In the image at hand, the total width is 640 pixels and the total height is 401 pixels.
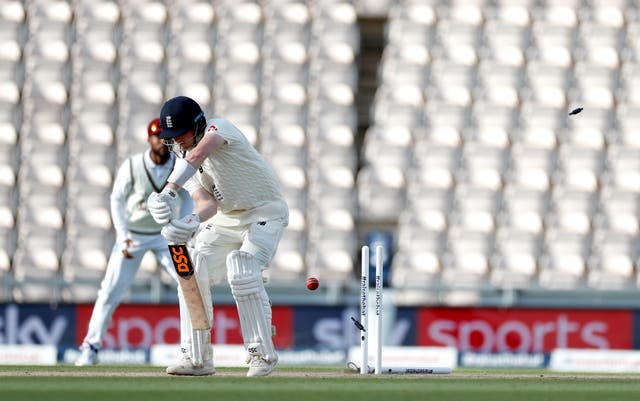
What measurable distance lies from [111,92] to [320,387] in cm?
1025

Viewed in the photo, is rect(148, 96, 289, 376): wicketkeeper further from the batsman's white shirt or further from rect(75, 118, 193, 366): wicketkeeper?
rect(75, 118, 193, 366): wicketkeeper

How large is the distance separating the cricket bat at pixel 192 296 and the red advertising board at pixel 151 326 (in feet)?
17.3

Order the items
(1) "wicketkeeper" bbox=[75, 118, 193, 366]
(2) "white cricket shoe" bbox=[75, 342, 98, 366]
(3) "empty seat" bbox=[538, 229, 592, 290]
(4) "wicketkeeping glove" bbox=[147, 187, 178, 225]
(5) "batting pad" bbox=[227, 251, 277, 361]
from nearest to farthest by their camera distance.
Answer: (4) "wicketkeeping glove" bbox=[147, 187, 178, 225] → (5) "batting pad" bbox=[227, 251, 277, 361] → (2) "white cricket shoe" bbox=[75, 342, 98, 366] → (1) "wicketkeeper" bbox=[75, 118, 193, 366] → (3) "empty seat" bbox=[538, 229, 592, 290]

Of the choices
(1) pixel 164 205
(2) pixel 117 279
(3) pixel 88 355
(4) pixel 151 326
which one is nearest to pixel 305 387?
(1) pixel 164 205

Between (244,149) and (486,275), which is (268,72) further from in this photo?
(244,149)

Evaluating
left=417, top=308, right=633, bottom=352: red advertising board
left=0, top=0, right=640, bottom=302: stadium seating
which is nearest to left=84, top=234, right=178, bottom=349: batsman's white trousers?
left=417, top=308, right=633, bottom=352: red advertising board

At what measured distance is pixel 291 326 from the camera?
11.9 metres

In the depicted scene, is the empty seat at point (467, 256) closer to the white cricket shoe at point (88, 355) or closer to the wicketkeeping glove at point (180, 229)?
the white cricket shoe at point (88, 355)

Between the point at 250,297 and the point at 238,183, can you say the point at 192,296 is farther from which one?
the point at 238,183

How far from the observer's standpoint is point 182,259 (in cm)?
615

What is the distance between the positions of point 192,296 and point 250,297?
301 millimetres

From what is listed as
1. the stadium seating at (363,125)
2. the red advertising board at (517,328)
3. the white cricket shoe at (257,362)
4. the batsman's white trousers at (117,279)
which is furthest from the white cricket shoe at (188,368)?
the stadium seating at (363,125)

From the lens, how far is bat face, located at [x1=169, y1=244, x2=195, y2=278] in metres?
6.12

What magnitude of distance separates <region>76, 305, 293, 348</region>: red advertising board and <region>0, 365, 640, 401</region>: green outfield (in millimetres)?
5098
